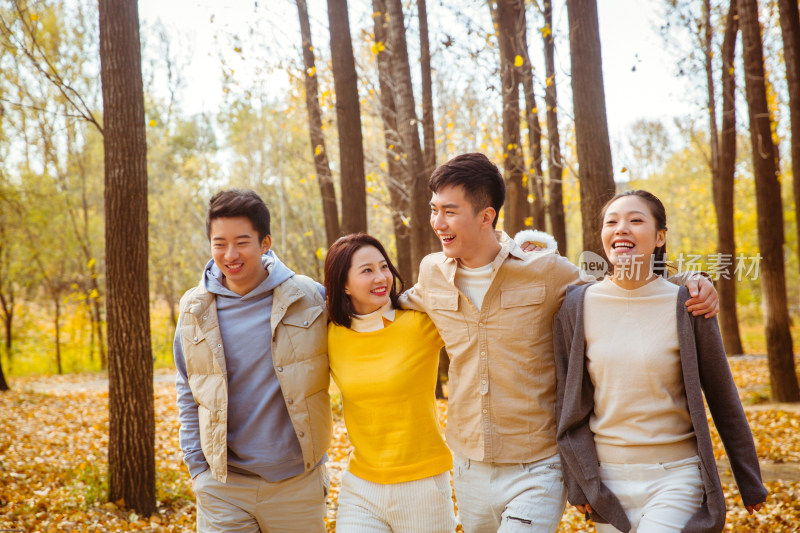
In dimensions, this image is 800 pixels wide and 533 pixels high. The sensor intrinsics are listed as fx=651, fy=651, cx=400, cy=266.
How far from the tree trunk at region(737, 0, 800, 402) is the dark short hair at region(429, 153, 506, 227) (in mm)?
7969

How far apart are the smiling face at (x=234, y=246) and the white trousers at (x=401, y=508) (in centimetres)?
118

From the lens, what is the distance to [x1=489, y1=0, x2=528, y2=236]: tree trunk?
9534 mm

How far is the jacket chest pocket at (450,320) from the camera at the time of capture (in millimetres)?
3035

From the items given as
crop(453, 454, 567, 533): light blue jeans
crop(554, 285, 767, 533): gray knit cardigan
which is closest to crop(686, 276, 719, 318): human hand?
crop(554, 285, 767, 533): gray knit cardigan

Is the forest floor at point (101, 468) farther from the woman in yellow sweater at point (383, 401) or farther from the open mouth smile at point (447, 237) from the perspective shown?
the open mouth smile at point (447, 237)

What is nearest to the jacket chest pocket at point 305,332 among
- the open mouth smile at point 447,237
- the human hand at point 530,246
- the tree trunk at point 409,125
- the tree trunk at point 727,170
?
the open mouth smile at point 447,237

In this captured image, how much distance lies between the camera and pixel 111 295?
523cm

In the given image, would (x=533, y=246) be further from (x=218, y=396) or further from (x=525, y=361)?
(x=218, y=396)

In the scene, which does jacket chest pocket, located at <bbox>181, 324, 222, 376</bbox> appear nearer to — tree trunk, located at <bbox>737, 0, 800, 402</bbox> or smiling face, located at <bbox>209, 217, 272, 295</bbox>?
smiling face, located at <bbox>209, 217, 272, 295</bbox>

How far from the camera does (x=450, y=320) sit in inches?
121

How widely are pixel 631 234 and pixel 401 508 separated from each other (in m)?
1.56

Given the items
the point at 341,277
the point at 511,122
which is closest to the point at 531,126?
the point at 511,122

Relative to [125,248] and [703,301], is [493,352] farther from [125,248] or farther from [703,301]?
[125,248]

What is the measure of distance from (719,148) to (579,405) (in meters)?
13.5
